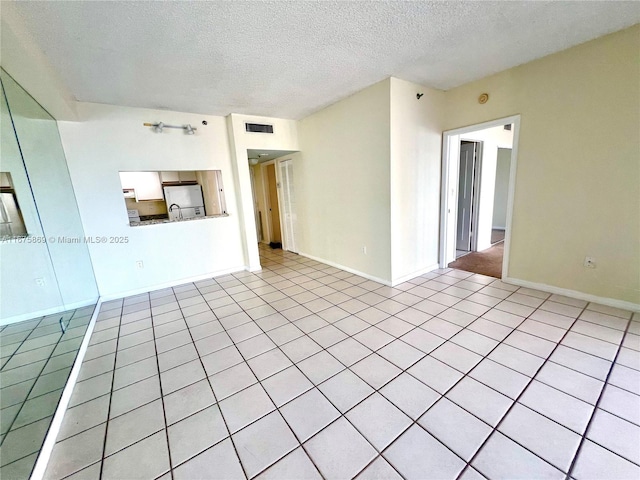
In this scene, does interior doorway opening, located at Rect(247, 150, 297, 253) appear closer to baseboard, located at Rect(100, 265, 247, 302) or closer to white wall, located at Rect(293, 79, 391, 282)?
white wall, located at Rect(293, 79, 391, 282)

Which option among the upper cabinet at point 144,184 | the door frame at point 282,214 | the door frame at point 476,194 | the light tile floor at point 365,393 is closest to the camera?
the light tile floor at point 365,393

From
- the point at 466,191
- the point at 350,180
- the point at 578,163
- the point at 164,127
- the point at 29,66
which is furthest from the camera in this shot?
the point at 466,191

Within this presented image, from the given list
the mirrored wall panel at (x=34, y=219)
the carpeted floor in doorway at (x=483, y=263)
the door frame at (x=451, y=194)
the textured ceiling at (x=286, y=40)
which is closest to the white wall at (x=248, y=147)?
the textured ceiling at (x=286, y=40)

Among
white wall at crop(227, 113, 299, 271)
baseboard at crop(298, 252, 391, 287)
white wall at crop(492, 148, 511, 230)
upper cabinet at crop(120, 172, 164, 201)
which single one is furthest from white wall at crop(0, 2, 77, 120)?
white wall at crop(492, 148, 511, 230)

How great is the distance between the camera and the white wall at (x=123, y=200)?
322 centimetres

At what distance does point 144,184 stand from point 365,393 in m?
4.15

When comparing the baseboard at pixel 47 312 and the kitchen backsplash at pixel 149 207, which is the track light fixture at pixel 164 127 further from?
the baseboard at pixel 47 312

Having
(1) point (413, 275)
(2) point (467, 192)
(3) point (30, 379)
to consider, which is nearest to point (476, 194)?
(2) point (467, 192)

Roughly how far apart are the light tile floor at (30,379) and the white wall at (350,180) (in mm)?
3264

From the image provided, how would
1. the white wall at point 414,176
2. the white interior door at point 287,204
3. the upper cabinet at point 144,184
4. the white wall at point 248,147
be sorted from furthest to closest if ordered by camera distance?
the white interior door at point 287,204, the white wall at point 248,147, the upper cabinet at point 144,184, the white wall at point 414,176

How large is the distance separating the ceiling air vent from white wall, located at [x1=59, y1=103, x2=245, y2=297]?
14.5 inches

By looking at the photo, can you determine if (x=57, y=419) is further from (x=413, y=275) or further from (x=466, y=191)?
(x=466, y=191)

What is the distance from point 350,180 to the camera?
3.71 meters

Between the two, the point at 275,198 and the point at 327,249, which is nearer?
the point at 327,249
